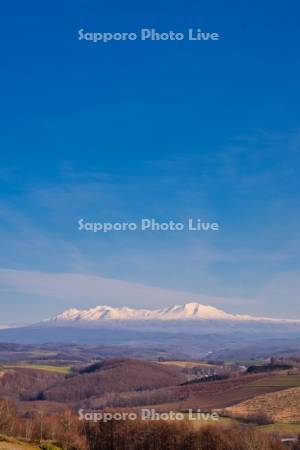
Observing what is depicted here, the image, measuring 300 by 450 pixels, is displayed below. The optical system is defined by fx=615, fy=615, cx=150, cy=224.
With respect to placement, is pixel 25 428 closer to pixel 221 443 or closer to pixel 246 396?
pixel 221 443

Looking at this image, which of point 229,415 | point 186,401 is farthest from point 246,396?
point 229,415

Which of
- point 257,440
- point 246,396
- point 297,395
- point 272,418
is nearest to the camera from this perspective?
point 257,440

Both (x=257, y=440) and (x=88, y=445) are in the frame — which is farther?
(x=88, y=445)

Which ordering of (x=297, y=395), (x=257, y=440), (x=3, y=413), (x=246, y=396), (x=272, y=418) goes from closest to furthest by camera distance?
(x=257, y=440), (x=3, y=413), (x=272, y=418), (x=297, y=395), (x=246, y=396)

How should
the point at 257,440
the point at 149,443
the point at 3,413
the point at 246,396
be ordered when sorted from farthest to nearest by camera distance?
1. the point at 246,396
2. the point at 3,413
3. the point at 149,443
4. the point at 257,440

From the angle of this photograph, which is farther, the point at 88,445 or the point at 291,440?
the point at 291,440

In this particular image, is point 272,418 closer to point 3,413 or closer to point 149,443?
point 149,443

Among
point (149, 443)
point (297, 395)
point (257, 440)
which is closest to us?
point (257, 440)

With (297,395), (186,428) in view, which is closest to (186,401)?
(297,395)

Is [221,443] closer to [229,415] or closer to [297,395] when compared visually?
[229,415]
